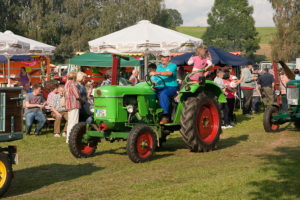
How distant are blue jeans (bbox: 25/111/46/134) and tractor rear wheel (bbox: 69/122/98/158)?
382 cm

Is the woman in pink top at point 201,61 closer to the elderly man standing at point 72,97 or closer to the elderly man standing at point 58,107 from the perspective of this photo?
the elderly man standing at point 72,97

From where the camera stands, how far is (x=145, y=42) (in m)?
12.8

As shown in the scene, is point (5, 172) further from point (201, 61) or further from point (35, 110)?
point (35, 110)

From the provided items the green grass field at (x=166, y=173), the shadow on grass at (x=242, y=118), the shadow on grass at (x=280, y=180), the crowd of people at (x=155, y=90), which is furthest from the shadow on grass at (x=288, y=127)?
the shadow on grass at (x=280, y=180)

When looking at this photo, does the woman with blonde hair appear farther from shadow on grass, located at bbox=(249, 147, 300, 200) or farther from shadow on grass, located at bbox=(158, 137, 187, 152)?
shadow on grass, located at bbox=(249, 147, 300, 200)

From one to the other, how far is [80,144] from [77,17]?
5805 cm

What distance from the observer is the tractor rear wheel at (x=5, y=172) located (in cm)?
567

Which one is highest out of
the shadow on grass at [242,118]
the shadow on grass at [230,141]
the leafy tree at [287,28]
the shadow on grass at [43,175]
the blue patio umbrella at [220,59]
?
the leafy tree at [287,28]

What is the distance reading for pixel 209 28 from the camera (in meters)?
84.3

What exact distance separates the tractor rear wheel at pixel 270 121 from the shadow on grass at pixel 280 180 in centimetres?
343

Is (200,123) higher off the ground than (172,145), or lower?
higher

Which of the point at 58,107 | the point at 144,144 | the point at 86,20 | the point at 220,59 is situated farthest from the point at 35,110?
the point at 86,20

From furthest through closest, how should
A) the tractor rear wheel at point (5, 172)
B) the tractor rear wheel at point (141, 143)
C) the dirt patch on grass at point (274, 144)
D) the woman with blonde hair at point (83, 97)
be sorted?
1. the woman with blonde hair at point (83, 97)
2. the dirt patch on grass at point (274, 144)
3. the tractor rear wheel at point (141, 143)
4. the tractor rear wheel at point (5, 172)

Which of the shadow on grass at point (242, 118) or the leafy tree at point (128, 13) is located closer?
the shadow on grass at point (242, 118)
